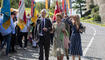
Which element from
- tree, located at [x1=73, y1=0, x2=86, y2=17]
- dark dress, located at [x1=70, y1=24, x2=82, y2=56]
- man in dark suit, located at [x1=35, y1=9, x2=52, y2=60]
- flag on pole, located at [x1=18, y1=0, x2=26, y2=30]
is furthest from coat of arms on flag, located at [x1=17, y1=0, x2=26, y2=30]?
tree, located at [x1=73, y1=0, x2=86, y2=17]

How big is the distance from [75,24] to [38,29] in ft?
4.16

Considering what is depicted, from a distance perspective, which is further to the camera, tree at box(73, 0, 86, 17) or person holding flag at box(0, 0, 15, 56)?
tree at box(73, 0, 86, 17)

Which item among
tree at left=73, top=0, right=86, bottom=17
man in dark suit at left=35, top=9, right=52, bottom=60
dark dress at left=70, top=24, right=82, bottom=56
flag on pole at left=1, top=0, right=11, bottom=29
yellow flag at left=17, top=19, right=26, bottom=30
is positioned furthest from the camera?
tree at left=73, top=0, right=86, bottom=17

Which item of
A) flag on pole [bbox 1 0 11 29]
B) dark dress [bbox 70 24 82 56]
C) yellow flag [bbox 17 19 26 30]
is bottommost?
dark dress [bbox 70 24 82 56]

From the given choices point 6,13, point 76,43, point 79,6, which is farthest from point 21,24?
point 79,6

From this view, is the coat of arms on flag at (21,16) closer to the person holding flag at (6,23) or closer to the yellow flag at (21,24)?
the yellow flag at (21,24)

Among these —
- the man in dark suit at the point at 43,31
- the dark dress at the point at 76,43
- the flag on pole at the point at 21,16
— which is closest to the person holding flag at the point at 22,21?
the flag on pole at the point at 21,16

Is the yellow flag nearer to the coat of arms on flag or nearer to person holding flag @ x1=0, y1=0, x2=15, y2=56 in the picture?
the coat of arms on flag

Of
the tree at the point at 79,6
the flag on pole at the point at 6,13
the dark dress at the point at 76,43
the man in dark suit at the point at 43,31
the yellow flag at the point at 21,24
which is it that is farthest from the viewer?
the tree at the point at 79,6

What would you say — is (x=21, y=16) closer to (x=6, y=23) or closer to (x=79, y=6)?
(x=6, y=23)

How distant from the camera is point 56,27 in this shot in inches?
247

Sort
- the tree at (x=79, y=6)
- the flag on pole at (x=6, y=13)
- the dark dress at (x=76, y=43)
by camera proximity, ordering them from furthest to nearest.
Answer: the tree at (x=79, y=6) → the flag on pole at (x=6, y=13) → the dark dress at (x=76, y=43)

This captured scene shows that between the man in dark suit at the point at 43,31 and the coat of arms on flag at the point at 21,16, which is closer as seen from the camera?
the man in dark suit at the point at 43,31

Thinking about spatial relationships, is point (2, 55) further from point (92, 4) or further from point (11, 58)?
point (92, 4)
